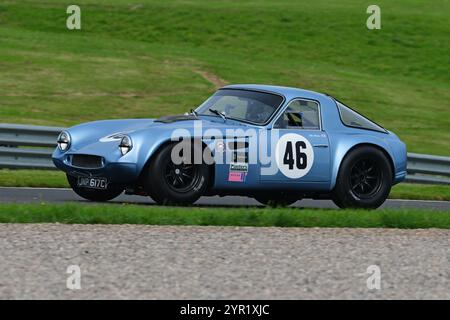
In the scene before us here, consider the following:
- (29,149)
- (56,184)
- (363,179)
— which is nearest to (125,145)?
(363,179)

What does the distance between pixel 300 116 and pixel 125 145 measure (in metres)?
2.13

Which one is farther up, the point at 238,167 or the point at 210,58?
the point at 210,58

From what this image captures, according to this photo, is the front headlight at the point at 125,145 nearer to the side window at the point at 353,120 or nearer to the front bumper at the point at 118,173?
the front bumper at the point at 118,173

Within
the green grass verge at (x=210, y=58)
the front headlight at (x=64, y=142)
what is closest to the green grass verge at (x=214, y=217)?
the front headlight at (x=64, y=142)

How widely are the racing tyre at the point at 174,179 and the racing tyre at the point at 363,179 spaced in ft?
5.53

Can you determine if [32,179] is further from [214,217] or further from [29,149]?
[214,217]

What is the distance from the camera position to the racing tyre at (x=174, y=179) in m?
10.3

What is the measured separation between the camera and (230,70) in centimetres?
2717

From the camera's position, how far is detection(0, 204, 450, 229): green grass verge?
9367 millimetres

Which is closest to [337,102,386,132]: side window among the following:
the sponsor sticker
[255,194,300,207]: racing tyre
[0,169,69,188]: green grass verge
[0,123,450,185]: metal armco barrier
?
[255,194,300,207]: racing tyre

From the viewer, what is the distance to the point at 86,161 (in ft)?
34.9

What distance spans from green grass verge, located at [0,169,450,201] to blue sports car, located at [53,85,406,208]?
224cm

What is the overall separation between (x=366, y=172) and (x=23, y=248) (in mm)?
4907
